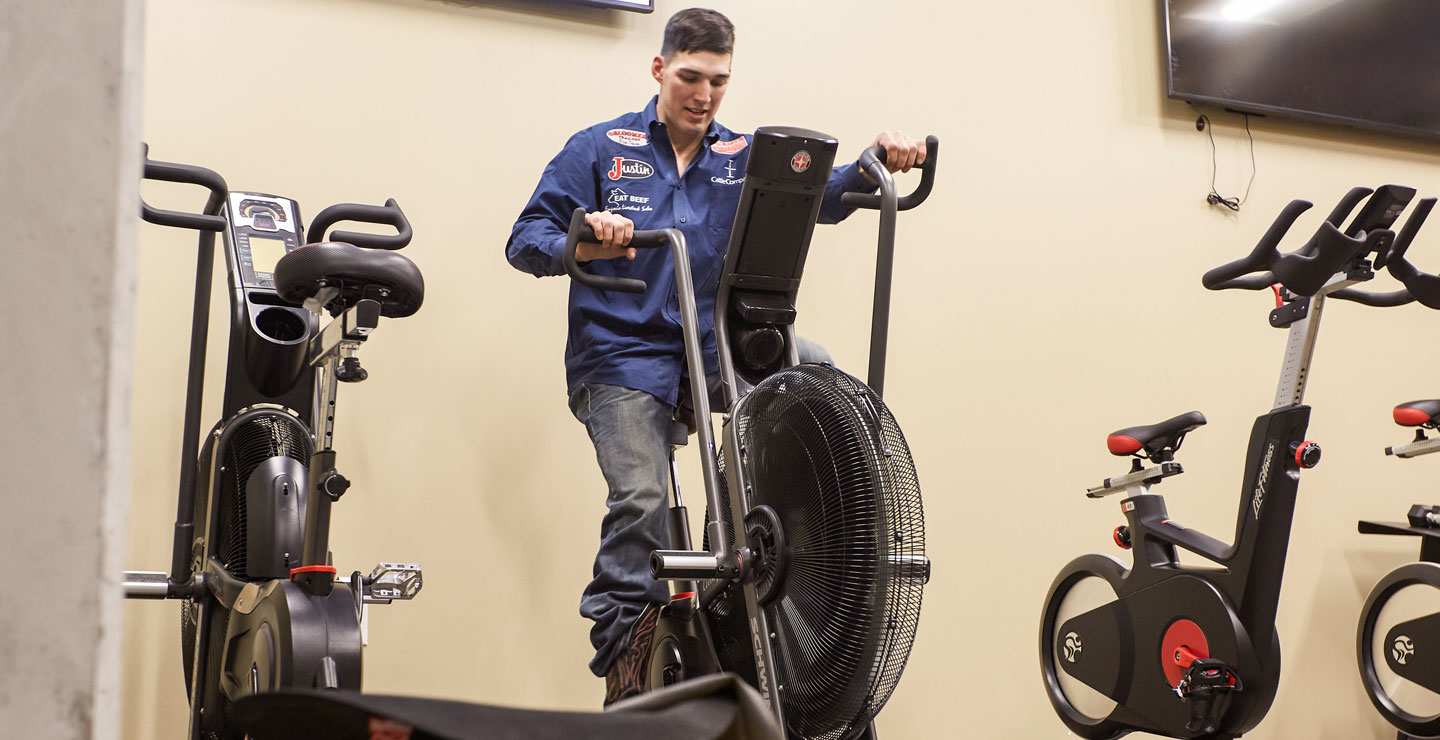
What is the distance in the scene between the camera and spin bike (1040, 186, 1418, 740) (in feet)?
8.16

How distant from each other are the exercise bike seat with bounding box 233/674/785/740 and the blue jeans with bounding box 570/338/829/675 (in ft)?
5.51

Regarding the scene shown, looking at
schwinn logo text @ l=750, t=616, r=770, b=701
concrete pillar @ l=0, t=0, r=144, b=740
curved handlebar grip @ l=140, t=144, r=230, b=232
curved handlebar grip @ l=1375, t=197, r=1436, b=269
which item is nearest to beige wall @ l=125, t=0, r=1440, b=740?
curved handlebar grip @ l=140, t=144, r=230, b=232

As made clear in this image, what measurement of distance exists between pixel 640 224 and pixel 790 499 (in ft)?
3.16

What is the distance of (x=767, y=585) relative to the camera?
1850mm

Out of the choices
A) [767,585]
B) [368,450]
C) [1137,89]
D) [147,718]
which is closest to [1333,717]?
[1137,89]

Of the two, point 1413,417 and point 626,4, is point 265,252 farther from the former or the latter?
point 1413,417

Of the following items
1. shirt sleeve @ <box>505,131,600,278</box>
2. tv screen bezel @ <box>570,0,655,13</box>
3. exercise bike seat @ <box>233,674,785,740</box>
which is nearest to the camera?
exercise bike seat @ <box>233,674,785,740</box>

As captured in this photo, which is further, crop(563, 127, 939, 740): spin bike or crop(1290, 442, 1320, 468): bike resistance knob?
crop(1290, 442, 1320, 468): bike resistance knob

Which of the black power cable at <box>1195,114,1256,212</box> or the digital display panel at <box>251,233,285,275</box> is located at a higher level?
the black power cable at <box>1195,114,1256,212</box>

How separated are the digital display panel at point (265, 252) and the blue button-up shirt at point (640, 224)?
52cm

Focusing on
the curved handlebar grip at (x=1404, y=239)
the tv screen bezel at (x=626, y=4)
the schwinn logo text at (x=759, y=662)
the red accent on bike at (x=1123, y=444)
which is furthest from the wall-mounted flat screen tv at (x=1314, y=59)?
the schwinn logo text at (x=759, y=662)

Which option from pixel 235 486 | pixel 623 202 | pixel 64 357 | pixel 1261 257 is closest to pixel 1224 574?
pixel 1261 257

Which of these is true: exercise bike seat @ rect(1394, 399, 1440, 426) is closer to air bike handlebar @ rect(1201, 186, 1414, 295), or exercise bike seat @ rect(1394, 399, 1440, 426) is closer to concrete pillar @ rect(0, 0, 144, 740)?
air bike handlebar @ rect(1201, 186, 1414, 295)

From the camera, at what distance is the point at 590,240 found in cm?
211
